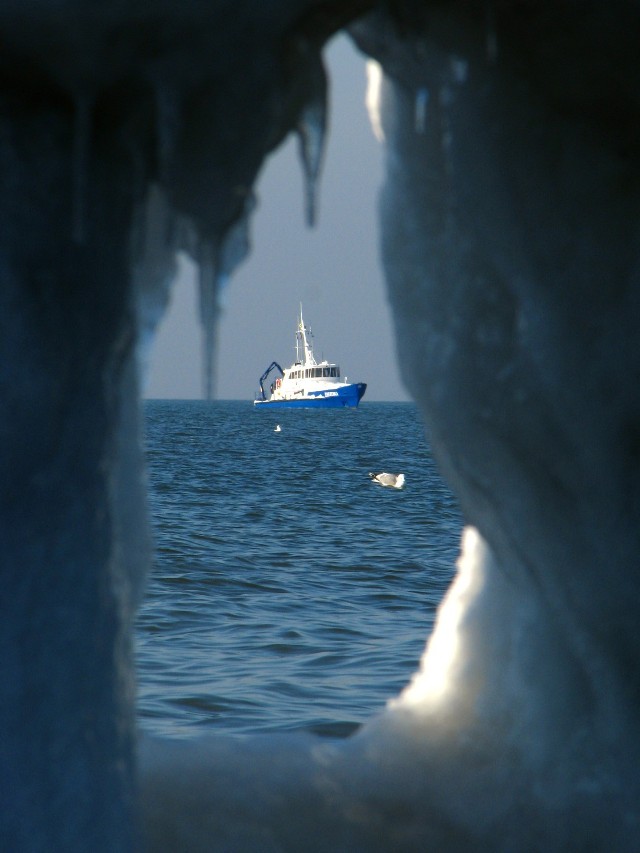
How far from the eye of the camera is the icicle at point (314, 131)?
8.26 feet

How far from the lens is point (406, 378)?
3.46m

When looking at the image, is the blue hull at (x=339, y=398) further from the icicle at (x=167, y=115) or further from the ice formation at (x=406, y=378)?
the icicle at (x=167, y=115)

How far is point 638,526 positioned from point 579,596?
27 centimetres

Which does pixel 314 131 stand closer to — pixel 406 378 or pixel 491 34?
pixel 491 34

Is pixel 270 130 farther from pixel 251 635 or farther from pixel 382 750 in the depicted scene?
pixel 251 635

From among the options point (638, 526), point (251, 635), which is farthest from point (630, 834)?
point (251, 635)

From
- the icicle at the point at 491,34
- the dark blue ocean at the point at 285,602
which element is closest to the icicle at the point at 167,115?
the icicle at the point at 491,34

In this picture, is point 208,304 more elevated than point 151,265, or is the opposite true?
point 151,265

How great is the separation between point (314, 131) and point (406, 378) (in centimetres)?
110

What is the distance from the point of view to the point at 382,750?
365 centimetres

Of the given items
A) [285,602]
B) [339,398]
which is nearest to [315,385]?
[339,398]

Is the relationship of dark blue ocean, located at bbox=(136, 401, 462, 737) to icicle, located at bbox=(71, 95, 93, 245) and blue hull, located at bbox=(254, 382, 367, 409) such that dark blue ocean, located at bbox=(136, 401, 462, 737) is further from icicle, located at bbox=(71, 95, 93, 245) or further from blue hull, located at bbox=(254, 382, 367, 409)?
blue hull, located at bbox=(254, 382, 367, 409)

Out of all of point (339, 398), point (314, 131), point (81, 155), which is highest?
point (314, 131)

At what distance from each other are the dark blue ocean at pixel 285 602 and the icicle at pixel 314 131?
→ 3503mm
